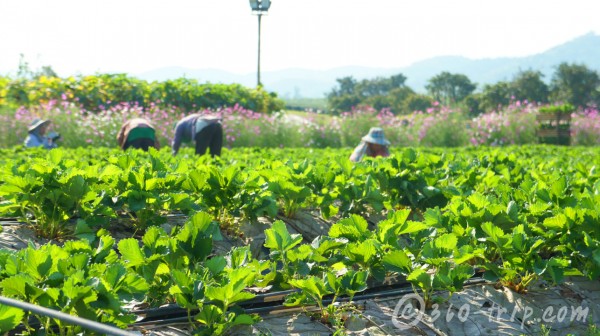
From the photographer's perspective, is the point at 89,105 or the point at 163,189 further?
the point at 89,105

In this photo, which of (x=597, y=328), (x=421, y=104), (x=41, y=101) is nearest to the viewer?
(x=597, y=328)

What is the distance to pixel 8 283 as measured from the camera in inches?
100

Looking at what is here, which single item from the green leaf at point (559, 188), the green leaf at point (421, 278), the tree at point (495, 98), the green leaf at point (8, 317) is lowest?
the tree at point (495, 98)

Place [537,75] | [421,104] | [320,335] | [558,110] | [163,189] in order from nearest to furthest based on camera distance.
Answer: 1. [320,335]
2. [163,189]
3. [558,110]
4. [537,75]
5. [421,104]

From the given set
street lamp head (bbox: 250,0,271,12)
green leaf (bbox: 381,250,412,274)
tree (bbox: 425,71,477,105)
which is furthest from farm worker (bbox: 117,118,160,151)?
tree (bbox: 425,71,477,105)

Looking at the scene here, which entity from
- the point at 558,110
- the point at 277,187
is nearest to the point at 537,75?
the point at 558,110

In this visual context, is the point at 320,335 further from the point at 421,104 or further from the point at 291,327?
the point at 421,104

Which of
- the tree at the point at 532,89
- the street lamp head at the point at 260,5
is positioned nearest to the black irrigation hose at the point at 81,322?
the street lamp head at the point at 260,5

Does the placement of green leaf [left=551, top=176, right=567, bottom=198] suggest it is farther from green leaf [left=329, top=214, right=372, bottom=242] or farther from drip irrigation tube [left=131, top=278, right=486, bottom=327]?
green leaf [left=329, top=214, right=372, bottom=242]

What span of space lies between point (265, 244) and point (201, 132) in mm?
7524

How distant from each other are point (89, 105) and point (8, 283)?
21138 mm

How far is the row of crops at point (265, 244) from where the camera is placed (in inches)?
108

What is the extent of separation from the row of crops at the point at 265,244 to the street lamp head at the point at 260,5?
20.9 metres

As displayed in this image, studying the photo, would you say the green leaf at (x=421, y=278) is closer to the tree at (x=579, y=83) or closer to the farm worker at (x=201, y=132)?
the farm worker at (x=201, y=132)
